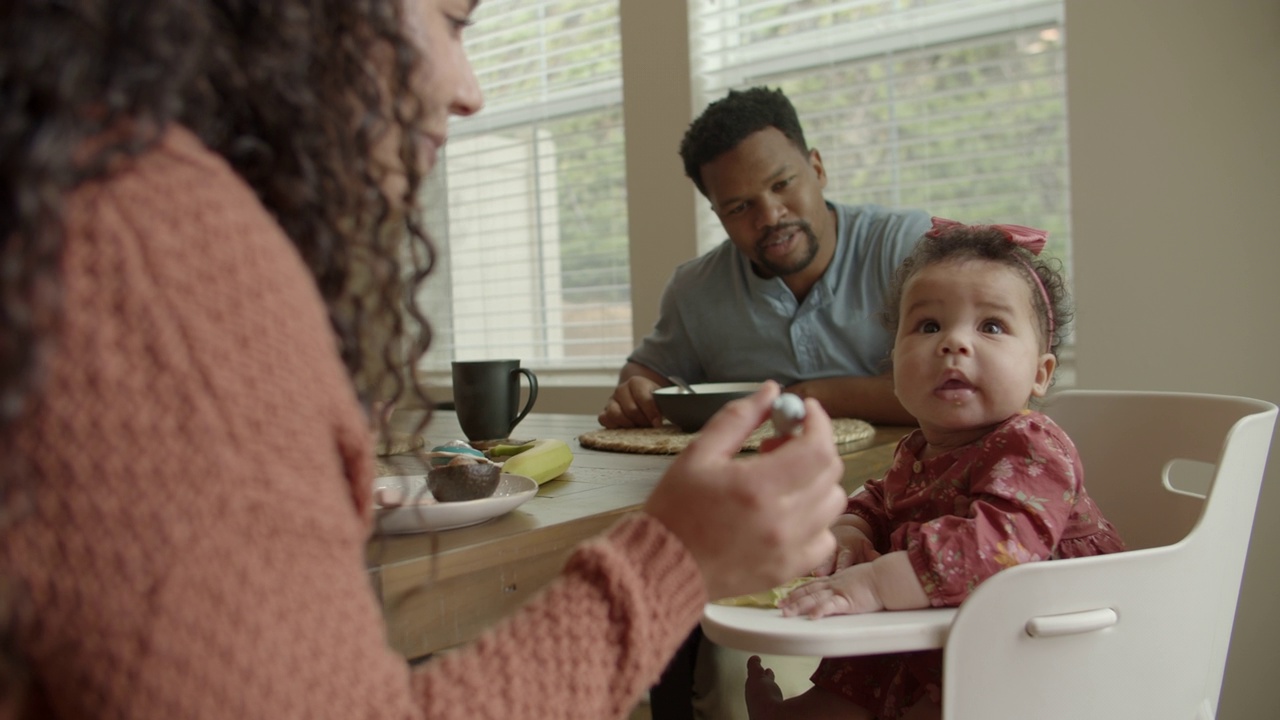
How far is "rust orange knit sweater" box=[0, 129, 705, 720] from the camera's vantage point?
39 cm

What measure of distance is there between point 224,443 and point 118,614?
0.25 feet

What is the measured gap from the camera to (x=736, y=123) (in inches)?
88.1

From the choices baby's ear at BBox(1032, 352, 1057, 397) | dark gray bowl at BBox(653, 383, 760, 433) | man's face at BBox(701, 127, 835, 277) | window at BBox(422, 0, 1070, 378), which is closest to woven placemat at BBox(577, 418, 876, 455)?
dark gray bowl at BBox(653, 383, 760, 433)

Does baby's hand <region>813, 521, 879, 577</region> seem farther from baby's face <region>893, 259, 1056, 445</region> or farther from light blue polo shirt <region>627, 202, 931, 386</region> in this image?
light blue polo shirt <region>627, 202, 931, 386</region>

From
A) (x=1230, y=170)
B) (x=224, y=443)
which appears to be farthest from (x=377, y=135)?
(x=1230, y=170)


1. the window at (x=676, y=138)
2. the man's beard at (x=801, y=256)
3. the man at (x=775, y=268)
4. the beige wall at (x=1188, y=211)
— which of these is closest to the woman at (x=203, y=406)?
the window at (x=676, y=138)

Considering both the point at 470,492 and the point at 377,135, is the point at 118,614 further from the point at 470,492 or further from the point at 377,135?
the point at 470,492

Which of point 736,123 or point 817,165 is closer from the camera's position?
point 736,123

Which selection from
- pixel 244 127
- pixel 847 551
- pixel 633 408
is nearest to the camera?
pixel 244 127

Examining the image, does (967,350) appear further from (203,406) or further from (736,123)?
(736,123)

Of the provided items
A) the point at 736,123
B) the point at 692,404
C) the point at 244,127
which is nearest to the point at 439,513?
the point at 244,127

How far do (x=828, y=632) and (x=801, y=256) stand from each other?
1.45 m

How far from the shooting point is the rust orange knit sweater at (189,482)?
1.29ft

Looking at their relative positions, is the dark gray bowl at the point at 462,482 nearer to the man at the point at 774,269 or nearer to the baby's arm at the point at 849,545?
the baby's arm at the point at 849,545
